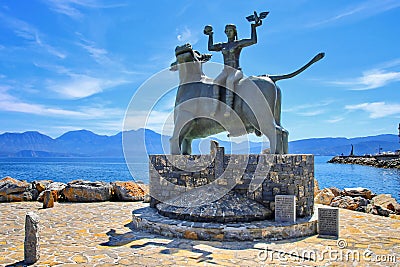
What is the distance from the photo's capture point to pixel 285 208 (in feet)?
24.7

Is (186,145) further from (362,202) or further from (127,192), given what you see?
(362,202)

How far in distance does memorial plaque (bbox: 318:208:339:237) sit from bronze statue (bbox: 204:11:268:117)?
333 centimetres

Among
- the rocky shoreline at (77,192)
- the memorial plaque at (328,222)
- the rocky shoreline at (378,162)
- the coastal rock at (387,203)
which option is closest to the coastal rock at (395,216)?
the coastal rock at (387,203)

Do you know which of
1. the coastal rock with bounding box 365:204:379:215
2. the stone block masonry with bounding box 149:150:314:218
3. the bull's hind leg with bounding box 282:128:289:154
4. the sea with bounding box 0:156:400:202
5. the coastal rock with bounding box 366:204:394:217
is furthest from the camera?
the sea with bounding box 0:156:400:202

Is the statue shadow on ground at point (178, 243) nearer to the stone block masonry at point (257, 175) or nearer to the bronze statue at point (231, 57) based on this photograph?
the stone block masonry at point (257, 175)

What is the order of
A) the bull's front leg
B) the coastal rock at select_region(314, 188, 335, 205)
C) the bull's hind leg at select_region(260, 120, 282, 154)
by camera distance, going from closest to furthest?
the bull's hind leg at select_region(260, 120, 282, 154)
the bull's front leg
the coastal rock at select_region(314, 188, 335, 205)

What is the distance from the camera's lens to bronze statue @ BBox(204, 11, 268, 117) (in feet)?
28.8

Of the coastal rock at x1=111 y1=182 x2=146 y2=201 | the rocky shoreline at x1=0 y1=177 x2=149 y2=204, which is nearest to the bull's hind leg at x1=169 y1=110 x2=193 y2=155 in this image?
the rocky shoreline at x1=0 y1=177 x2=149 y2=204

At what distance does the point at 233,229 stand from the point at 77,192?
26.0ft

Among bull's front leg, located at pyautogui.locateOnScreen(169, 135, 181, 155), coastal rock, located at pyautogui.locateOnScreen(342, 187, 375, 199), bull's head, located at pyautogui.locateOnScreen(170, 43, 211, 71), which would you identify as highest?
bull's head, located at pyautogui.locateOnScreen(170, 43, 211, 71)

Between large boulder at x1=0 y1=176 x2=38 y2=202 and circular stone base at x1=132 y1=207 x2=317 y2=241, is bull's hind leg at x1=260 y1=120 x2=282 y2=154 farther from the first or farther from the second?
large boulder at x1=0 y1=176 x2=38 y2=202

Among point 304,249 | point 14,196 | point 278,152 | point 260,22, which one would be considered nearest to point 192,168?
point 278,152

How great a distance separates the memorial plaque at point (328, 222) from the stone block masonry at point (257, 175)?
0.58 meters

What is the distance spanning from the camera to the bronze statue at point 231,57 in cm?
878
